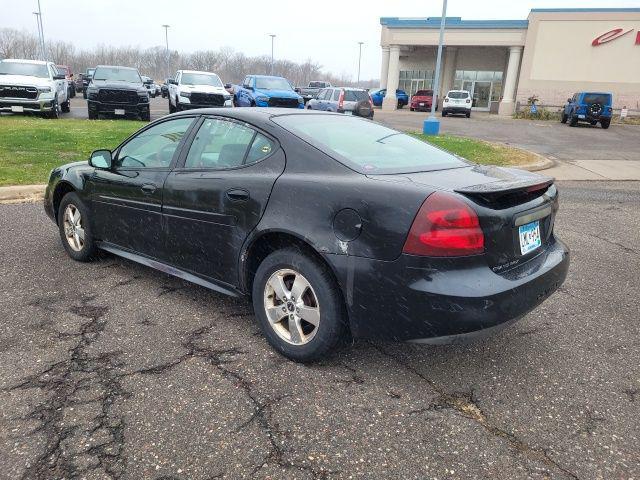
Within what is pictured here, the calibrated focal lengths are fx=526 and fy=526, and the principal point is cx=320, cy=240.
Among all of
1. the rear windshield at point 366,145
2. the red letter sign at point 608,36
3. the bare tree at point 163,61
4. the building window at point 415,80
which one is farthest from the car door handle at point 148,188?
the bare tree at point 163,61

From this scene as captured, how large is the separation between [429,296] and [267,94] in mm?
18640

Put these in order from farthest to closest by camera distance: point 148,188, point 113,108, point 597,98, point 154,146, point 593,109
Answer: point 597,98 → point 593,109 → point 113,108 → point 154,146 → point 148,188

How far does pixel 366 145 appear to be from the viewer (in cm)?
346

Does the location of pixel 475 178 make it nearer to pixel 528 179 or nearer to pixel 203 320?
pixel 528 179

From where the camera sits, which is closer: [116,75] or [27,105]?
[27,105]

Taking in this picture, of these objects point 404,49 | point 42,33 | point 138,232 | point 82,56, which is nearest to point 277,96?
point 138,232

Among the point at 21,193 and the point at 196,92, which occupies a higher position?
the point at 196,92

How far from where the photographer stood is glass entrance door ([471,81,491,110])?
40.9 meters

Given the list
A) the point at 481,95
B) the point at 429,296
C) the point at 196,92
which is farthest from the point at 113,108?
the point at 481,95

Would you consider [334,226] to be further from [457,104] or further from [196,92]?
[457,104]

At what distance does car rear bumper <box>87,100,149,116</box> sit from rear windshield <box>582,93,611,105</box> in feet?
71.0

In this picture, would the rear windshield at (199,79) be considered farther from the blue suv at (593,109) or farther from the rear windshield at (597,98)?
the rear windshield at (597,98)

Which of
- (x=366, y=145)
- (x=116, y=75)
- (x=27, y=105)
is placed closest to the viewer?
(x=366, y=145)

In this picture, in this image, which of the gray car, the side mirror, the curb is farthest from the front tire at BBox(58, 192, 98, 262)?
the gray car
